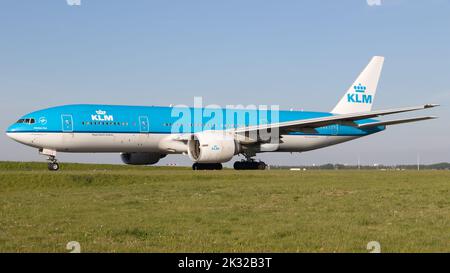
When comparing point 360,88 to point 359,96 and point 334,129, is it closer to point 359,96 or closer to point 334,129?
point 359,96

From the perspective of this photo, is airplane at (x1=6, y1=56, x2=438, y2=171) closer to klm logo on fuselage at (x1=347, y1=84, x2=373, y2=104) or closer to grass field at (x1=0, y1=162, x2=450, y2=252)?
klm logo on fuselage at (x1=347, y1=84, x2=373, y2=104)

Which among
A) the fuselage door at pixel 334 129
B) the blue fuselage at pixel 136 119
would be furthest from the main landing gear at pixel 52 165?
the fuselage door at pixel 334 129

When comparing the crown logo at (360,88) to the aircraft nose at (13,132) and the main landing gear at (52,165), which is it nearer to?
the main landing gear at (52,165)

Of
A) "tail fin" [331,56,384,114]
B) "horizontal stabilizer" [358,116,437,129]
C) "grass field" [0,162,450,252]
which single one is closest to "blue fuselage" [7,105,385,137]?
"horizontal stabilizer" [358,116,437,129]

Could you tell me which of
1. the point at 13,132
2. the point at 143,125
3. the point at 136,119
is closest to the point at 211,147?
the point at 143,125

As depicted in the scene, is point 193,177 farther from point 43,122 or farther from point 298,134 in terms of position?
point 298,134

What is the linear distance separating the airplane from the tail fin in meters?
4.80

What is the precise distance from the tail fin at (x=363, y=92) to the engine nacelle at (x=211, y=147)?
53.7ft

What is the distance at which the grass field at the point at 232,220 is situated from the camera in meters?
9.73

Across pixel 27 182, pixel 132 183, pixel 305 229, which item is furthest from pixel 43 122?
pixel 305 229

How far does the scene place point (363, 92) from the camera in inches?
1997

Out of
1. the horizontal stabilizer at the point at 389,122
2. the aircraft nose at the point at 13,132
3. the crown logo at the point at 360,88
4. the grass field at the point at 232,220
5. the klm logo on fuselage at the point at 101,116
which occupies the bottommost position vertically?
the grass field at the point at 232,220

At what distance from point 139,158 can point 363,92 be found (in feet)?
70.9

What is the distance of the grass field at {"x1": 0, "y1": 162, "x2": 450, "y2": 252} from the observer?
31.9 ft
